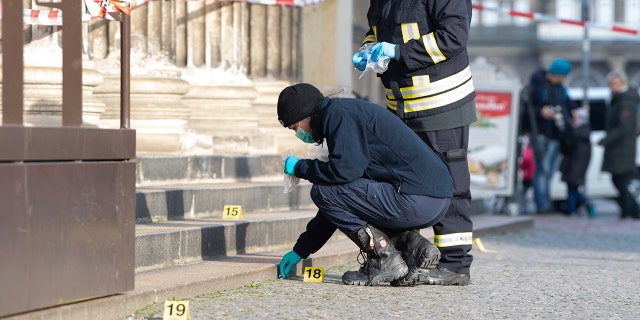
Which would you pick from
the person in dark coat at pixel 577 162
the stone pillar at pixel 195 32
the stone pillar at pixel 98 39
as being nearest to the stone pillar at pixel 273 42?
the stone pillar at pixel 195 32

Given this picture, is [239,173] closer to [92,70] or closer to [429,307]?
[92,70]

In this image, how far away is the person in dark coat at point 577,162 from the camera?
577 inches

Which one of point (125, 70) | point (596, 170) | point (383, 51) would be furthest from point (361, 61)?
point (596, 170)

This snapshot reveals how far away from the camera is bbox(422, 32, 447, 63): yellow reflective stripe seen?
6.54 metres

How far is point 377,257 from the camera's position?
21.3 feet

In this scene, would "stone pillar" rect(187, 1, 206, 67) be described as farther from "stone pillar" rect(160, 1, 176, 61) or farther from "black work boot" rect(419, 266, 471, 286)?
"black work boot" rect(419, 266, 471, 286)

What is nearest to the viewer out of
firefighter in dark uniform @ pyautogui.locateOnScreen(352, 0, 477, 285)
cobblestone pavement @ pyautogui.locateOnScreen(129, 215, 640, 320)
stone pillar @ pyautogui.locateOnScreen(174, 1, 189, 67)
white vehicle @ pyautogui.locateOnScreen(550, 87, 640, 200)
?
cobblestone pavement @ pyautogui.locateOnScreen(129, 215, 640, 320)

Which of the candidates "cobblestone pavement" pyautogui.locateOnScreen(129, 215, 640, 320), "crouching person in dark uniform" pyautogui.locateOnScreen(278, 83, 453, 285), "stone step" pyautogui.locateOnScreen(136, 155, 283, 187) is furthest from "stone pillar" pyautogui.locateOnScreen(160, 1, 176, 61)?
"crouching person in dark uniform" pyautogui.locateOnScreen(278, 83, 453, 285)

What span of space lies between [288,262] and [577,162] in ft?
28.3

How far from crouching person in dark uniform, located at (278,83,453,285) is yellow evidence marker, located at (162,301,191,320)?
1363 millimetres

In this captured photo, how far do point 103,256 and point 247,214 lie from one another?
3.27 m

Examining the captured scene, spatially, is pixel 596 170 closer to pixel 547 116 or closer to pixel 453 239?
pixel 547 116

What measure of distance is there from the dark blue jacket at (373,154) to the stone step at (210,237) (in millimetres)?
825

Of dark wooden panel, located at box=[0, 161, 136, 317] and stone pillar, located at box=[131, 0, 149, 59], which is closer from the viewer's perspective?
dark wooden panel, located at box=[0, 161, 136, 317]
